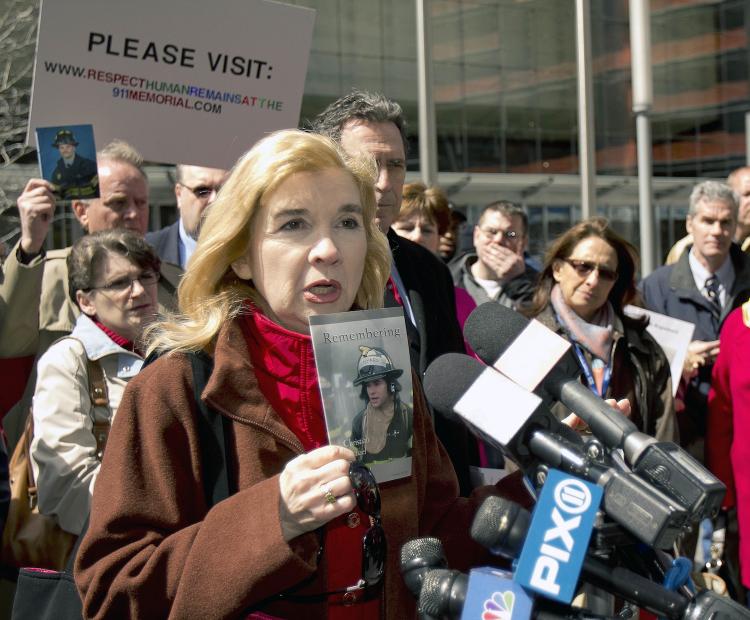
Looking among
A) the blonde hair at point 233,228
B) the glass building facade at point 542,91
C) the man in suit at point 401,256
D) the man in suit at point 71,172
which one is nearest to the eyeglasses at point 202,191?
the man in suit at point 71,172

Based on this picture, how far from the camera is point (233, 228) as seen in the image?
6.33ft

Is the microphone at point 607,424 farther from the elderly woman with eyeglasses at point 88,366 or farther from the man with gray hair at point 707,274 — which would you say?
the man with gray hair at point 707,274

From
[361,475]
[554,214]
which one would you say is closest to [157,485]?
[361,475]

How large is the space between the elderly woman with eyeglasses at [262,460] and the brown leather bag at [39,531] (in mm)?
1293

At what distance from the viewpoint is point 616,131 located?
76.0ft

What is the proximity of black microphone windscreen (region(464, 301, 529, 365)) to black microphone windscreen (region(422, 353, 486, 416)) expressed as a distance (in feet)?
0.11

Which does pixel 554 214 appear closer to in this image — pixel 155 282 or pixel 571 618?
pixel 155 282

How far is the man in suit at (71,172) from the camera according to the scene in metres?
3.75

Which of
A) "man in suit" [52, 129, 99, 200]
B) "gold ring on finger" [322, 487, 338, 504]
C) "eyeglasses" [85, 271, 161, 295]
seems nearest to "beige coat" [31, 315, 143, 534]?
"eyeglasses" [85, 271, 161, 295]

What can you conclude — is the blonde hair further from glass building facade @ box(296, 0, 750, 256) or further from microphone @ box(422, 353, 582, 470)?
glass building facade @ box(296, 0, 750, 256)

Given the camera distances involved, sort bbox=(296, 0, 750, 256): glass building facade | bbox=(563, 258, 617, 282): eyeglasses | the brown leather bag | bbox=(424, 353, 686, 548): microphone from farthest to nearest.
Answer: bbox=(296, 0, 750, 256): glass building facade → bbox=(563, 258, 617, 282): eyeglasses → the brown leather bag → bbox=(424, 353, 686, 548): microphone

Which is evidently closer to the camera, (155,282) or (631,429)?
(631,429)

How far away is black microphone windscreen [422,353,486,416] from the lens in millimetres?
1502

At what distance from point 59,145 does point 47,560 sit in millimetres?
1541
